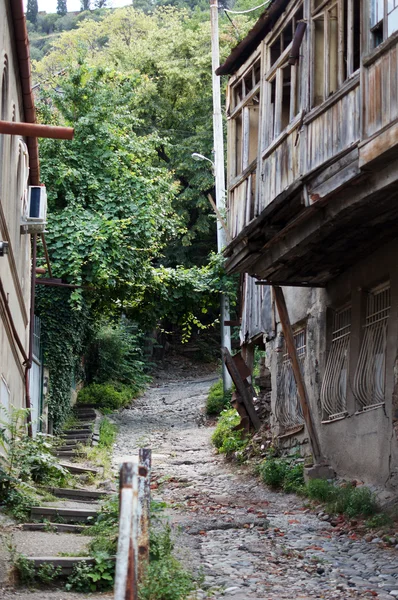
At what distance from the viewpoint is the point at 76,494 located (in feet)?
38.1

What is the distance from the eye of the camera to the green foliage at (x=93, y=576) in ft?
23.1

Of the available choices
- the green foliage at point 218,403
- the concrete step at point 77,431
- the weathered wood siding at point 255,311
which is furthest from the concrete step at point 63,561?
the green foliage at point 218,403

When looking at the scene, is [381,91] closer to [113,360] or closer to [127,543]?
[127,543]

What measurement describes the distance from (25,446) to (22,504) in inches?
86.0

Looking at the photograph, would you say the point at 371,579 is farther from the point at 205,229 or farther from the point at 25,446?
the point at 205,229

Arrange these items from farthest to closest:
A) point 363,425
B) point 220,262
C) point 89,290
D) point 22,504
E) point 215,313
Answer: point 215,313 < point 220,262 < point 89,290 < point 363,425 < point 22,504

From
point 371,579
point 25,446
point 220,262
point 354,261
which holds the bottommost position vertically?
point 371,579

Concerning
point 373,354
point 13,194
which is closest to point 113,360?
point 13,194

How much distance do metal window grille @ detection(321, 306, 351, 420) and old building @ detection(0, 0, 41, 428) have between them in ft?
15.9

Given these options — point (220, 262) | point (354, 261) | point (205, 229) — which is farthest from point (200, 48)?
point (354, 261)

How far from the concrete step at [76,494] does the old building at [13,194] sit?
1.37m

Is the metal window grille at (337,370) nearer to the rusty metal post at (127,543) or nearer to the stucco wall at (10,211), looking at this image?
the stucco wall at (10,211)

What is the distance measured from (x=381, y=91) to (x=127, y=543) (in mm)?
6060

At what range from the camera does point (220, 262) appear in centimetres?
2444
